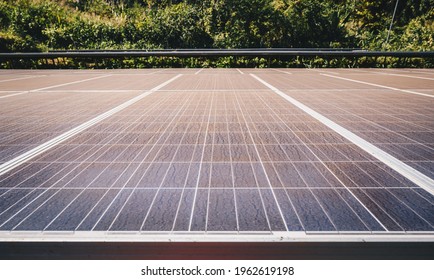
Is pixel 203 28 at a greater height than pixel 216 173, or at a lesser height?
greater

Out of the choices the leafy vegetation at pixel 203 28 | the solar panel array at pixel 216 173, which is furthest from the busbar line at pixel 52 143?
the leafy vegetation at pixel 203 28

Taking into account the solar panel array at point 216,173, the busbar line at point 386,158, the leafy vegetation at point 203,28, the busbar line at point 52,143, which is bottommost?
the busbar line at point 52,143

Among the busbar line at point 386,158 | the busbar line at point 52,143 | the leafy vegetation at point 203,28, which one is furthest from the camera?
the leafy vegetation at point 203,28

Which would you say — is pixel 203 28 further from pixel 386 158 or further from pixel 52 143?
pixel 386 158

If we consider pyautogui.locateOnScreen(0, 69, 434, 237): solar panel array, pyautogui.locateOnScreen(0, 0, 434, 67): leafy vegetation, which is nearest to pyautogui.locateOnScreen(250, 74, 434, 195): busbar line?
pyautogui.locateOnScreen(0, 69, 434, 237): solar panel array

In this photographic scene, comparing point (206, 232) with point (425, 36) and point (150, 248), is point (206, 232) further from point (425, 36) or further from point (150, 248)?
point (425, 36)

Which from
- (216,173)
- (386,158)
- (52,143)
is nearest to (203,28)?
(52,143)

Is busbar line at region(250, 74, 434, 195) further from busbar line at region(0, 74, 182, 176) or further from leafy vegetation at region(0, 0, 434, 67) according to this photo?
leafy vegetation at region(0, 0, 434, 67)

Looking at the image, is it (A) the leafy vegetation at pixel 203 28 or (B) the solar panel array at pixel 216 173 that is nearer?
(B) the solar panel array at pixel 216 173

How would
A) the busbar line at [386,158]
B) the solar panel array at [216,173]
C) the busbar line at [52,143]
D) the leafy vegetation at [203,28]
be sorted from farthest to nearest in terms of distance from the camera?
the leafy vegetation at [203,28] → the busbar line at [52,143] → the busbar line at [386,158] → the solar panel array at [216,173]

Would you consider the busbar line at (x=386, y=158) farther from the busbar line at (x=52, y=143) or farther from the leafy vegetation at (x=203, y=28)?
the leafy vegetation at (x=203, y=28)

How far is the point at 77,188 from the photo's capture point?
94.4 inches

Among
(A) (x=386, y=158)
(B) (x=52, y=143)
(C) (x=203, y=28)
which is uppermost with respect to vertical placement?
(C) (x=203, y=28)

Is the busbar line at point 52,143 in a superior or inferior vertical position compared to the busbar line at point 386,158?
inferior
